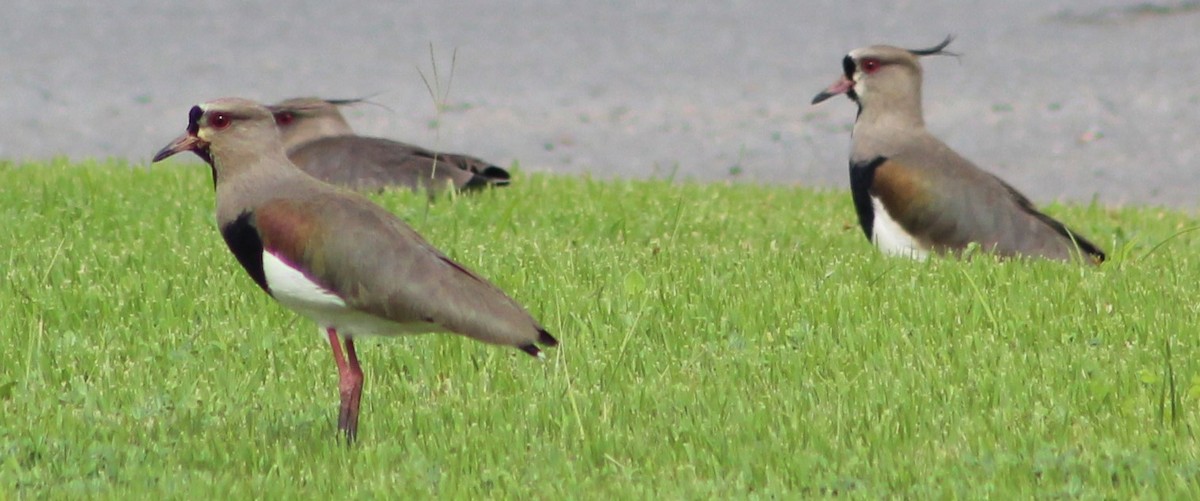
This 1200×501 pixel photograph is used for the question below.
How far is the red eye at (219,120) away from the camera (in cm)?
609

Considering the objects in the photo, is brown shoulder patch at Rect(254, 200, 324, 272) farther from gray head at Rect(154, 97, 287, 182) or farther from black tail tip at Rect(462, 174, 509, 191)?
black tail tip at Rect(462, 174, 509, 191)

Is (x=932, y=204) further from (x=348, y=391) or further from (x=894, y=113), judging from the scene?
(x=348, y=391)

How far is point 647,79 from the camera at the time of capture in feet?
52.0

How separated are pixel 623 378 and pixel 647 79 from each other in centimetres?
948

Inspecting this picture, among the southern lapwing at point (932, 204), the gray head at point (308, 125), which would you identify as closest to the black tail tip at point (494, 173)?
the gray head at point (308, 125)

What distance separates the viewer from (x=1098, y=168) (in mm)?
13969

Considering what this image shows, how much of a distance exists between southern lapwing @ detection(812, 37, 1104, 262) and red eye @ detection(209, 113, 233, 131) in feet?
13.8

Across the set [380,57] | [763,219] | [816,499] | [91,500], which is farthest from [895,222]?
[380,57]

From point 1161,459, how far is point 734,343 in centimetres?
205

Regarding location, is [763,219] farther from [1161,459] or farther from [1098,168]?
[1161,459]

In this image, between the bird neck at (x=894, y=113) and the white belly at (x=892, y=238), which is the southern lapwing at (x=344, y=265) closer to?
the white belly at (x=892, y=238)

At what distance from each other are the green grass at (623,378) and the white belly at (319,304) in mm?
353

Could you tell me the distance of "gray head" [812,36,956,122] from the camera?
973 centimetres

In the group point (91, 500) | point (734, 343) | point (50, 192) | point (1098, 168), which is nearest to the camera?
point (91, 500)
